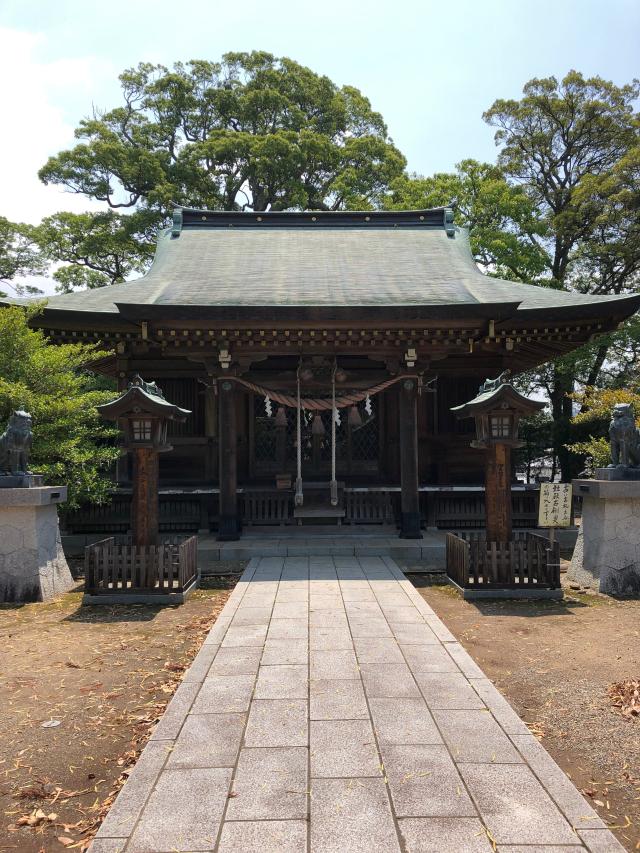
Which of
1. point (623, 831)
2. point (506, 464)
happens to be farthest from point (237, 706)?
point (506, 464)

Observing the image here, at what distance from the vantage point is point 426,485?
12.2 m

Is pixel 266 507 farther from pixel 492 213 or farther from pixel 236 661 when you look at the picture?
pixel 492 213

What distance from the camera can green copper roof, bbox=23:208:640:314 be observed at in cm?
1059

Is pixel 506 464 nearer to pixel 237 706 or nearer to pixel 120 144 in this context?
pixel 237 706

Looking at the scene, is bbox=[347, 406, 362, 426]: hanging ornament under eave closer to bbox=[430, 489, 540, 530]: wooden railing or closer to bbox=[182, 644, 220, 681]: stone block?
bbox=[430, 489, 540, 530]: wooden railing

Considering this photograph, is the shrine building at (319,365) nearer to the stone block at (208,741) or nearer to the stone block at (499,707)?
the stone block at (499,707)

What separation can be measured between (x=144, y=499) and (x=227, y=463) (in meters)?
2.89

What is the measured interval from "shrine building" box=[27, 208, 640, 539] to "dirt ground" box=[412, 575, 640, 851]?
3.98 meters

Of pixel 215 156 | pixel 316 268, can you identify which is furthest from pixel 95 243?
pixel 316 268

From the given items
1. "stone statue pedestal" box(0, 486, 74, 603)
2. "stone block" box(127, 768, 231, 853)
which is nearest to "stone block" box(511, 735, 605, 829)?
"stone block" box(127, 768, 231, 853)

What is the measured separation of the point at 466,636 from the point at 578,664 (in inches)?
45.8

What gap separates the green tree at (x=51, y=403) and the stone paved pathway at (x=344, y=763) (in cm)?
500

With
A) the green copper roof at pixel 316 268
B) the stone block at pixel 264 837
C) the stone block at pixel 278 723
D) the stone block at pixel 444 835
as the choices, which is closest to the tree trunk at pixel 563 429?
the green copper roof at pixel 316 268

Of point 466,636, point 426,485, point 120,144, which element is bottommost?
point 466,636
